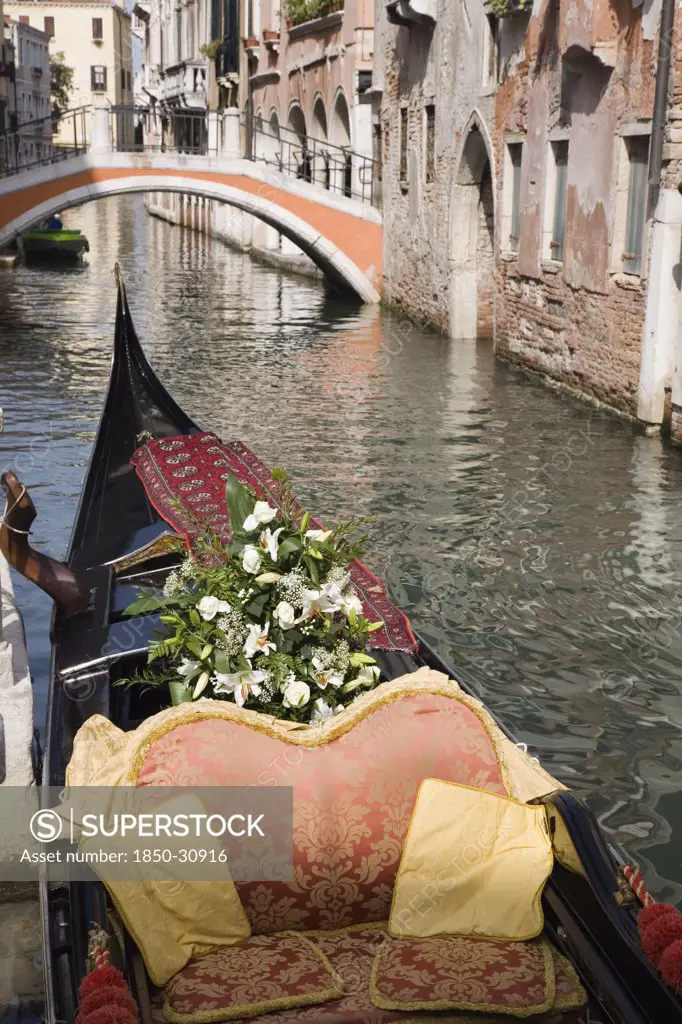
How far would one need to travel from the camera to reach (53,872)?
2143mm

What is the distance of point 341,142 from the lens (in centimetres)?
1652

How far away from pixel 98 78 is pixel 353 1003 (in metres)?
48.4

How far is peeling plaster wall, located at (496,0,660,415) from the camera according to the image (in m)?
7.27

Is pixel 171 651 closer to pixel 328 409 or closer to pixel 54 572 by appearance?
pixel 54 572

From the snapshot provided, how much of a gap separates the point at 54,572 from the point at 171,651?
3.45 feet

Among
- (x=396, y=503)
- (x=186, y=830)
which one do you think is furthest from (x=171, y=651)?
(x=396, y=503)

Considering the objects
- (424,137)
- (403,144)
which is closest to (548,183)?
(424,137)

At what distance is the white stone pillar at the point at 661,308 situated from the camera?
6691mm

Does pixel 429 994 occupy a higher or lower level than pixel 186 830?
lower

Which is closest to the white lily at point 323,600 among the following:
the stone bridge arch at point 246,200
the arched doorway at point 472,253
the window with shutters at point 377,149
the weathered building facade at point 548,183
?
the weathered building facade at point 548,183

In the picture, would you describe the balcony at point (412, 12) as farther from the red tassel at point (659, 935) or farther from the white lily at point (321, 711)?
the red tassel at point (659, 935)

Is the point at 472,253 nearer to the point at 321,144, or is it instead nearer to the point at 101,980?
the point at 321,144

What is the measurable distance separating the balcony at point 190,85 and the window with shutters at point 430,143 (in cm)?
1482

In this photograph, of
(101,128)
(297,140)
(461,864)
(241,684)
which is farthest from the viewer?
(297,140)
